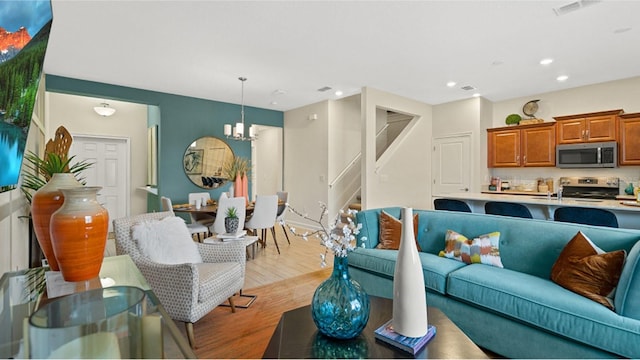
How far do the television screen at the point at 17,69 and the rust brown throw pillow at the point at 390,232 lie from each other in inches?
105

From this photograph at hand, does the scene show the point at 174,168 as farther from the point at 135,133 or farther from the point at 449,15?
the point at 449,15

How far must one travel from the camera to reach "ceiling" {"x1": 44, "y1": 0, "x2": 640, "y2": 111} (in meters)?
2.74

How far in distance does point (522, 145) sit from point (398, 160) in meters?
2.28

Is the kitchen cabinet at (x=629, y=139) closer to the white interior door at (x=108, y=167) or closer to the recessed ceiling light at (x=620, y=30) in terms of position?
the recessed ceiling light at (x=620, y=30)

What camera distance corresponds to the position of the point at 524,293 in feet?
6.25

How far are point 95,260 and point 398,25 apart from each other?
3040mm

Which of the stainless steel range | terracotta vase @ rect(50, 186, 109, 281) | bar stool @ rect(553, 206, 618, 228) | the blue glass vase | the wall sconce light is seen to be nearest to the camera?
terracotta vase @ rect(50, 186, 109, 281)

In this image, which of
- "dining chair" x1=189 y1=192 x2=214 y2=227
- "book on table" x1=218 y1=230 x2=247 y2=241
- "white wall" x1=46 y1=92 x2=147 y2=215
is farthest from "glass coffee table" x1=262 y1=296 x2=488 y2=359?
"white wall" x1=46 y1=92 x2=147 y2=215

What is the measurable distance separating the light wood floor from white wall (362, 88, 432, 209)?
5.40 feet

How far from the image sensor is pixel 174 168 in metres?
5.70

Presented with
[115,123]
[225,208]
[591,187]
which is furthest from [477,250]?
[115,123]

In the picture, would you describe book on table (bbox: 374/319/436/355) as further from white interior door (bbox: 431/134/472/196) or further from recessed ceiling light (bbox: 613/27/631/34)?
white interior door (bbox: 431/134/472/196)

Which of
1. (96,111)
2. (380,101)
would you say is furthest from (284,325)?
(96,111)

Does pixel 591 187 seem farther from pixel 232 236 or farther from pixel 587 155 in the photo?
pixel 232 236
